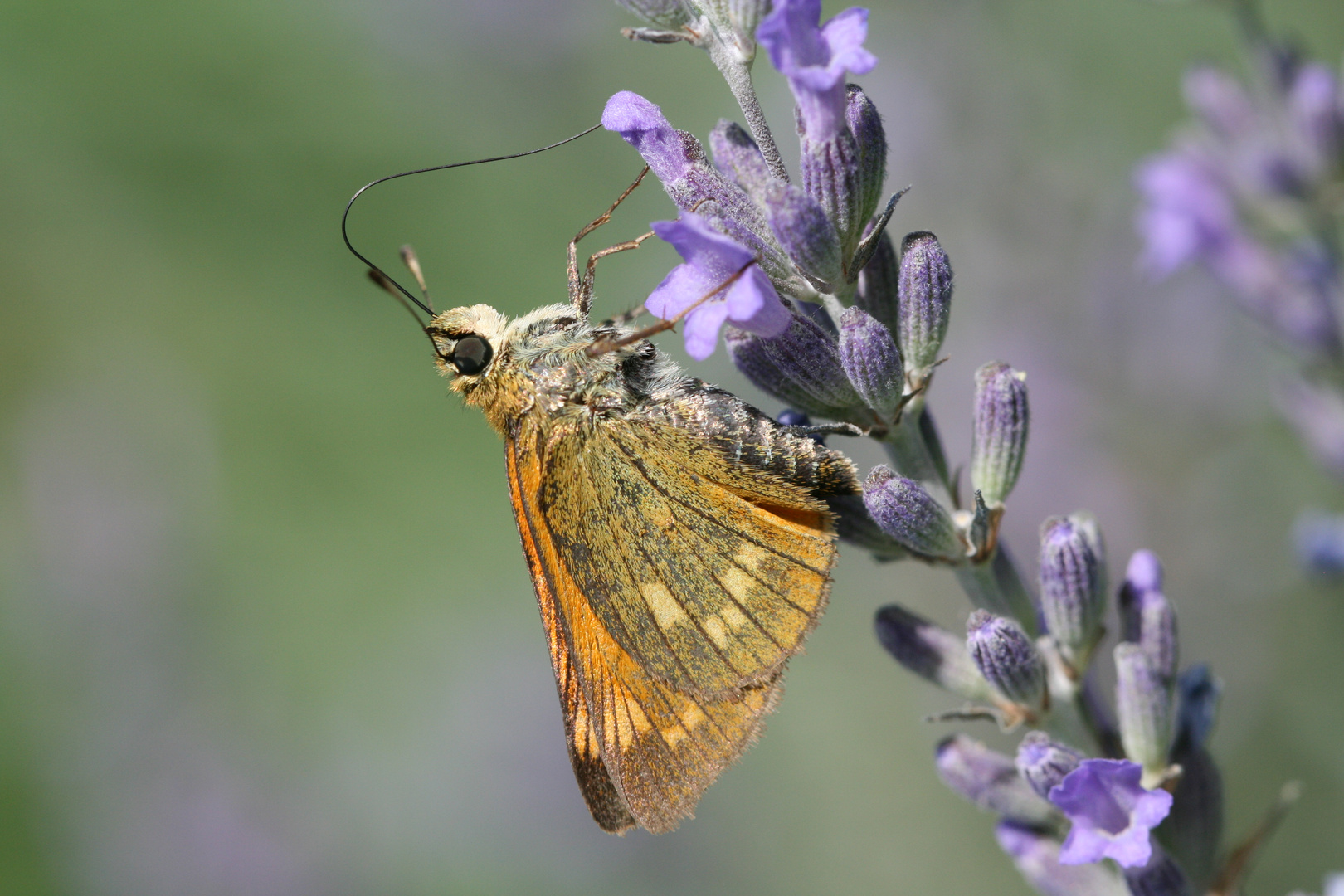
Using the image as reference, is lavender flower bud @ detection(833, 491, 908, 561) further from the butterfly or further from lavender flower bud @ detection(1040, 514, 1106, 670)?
lavender flower bud @ detection(1040, 514, 1106, 670)

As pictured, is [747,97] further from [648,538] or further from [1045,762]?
[1045,762]

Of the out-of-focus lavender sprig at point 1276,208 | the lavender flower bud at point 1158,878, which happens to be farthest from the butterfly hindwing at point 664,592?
the out-of-focus lavender sprig at point 1276,208

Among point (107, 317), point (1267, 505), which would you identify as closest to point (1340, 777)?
point (1267, 505)

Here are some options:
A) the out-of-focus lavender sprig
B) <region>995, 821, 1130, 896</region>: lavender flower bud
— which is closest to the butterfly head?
<region>995, 821, 1130, 896</region>: lavender flower bud

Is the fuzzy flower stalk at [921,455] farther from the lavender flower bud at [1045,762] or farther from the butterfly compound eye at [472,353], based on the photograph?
the butterfly compound eye at [472,353]

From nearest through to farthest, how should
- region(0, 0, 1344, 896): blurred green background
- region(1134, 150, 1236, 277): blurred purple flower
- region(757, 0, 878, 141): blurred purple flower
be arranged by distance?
region(757, 0, 878, 141): blurred purple flower < region(1134, 150, 1236, 277): blurred purple flower < region(0, 0, 1344, 896): blurred green background

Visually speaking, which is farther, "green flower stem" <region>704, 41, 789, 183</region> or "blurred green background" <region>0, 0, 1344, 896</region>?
"blurred green background" <region>0, 0, 1344, 896</region>

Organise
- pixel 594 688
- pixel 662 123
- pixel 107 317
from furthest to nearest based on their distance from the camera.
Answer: pixel 107 317 < pixel 594 688 < pixel 662 123

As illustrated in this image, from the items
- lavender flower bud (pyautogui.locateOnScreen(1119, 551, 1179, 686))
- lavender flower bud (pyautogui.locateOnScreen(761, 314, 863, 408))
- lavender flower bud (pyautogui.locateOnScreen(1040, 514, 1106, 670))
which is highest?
lavender flower bud (pyautogui.locateOnScreen(761, 314, 863, 408))

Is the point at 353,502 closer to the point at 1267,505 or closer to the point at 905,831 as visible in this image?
the point at 905,831
